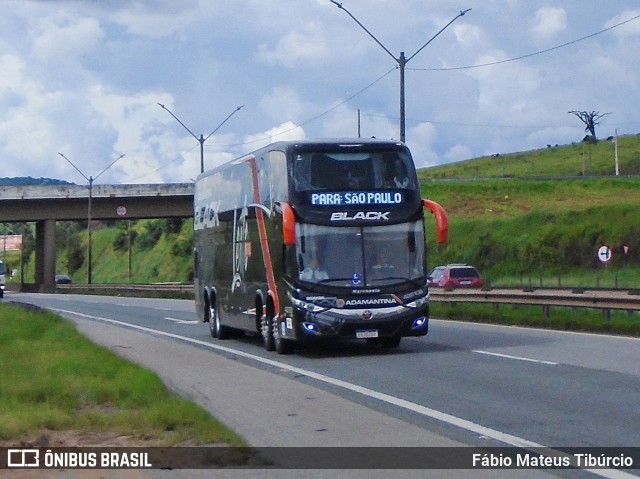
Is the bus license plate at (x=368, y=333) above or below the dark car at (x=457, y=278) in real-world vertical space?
below

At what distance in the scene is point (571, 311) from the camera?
2947cm

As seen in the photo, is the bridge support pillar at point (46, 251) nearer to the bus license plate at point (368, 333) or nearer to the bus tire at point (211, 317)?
the bus tire at point (211, 317)

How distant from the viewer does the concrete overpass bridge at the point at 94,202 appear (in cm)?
7744

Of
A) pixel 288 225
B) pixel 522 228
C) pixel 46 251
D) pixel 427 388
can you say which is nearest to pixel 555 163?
pixel 522 228

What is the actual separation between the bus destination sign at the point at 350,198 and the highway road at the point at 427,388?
2.74m

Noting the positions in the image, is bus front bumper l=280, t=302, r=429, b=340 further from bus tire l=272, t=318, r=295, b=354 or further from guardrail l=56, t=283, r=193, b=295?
guardrail l=56, t=283, r=193, b=295

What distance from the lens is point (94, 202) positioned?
263 feet

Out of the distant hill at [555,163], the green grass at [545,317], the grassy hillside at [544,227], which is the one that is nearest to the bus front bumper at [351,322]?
the green grass at [545,317]

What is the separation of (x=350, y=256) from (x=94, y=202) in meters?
61.3

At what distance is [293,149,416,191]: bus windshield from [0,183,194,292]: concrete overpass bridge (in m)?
56.3

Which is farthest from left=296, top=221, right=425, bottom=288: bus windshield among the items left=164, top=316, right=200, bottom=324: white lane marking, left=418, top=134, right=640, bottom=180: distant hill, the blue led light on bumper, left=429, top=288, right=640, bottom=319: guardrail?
left=418, top=134, right=640, bottom=180: distant hill

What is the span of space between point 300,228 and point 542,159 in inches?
4578

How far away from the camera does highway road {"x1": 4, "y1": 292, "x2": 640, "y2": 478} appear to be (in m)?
11.9

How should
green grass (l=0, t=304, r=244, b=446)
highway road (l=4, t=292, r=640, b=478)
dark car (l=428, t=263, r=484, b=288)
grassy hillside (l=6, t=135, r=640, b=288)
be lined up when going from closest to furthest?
green grass (l=0, t=304, r=244, b=446) → highway road (l=4, t=292, r=640, b=478) → dark car (l=428, t=263, r=484, b=288) → grassy hillside (l=6, t=135, r=640, b=288)
